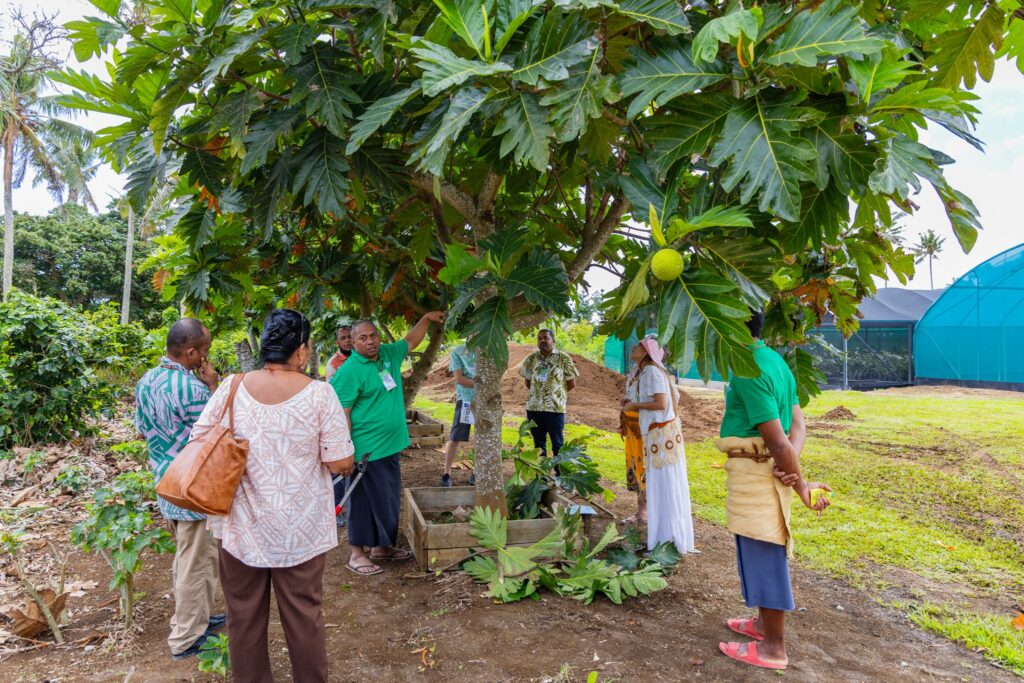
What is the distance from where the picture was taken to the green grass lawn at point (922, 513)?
4.18 metres

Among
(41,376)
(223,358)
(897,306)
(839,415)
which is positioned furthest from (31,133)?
(897,306)

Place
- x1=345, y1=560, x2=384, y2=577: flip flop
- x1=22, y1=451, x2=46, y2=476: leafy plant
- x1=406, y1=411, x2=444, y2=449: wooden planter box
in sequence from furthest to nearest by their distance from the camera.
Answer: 1. x1=406, y1=411, x2=444, y2=449: wooden planter box
2. x1=22, y1=451, x2=46, y2=476: leafy plant
3. x1=345, y1=560, x2=384, y2=577: flip flop

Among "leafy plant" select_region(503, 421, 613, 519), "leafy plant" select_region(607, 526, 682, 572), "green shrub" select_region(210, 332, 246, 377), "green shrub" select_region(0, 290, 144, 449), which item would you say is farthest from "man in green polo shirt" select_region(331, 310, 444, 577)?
"green shrub" select_region(210, 332, 246, 377)

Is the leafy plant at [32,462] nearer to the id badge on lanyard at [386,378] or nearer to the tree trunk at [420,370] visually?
the tree trunk at [420,370]

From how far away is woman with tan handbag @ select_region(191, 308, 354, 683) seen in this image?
2.58 meters

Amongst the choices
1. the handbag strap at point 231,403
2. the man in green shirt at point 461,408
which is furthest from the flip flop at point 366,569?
the man in green shirt at point 461,408

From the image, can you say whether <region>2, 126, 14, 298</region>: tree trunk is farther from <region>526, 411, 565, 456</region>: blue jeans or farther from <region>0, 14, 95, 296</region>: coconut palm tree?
<region>526, 411, 565, 456</region>: blue jeans

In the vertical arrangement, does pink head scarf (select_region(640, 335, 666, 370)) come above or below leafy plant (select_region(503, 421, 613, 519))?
above

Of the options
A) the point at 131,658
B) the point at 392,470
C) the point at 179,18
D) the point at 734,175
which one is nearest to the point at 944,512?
the point at 392,470


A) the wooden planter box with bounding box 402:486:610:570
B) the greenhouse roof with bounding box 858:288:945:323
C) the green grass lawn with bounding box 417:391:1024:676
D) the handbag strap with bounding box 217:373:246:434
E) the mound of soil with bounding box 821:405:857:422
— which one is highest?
the greenhouse roof with bounding box 858:288:945:323

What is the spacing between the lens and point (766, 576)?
3086 millimetres

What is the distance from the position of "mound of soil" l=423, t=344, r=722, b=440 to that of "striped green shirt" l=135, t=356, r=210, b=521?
8868 mm

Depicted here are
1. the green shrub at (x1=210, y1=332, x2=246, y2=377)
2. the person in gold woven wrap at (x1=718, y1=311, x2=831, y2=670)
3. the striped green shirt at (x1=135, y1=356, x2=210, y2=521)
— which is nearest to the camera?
the person in gold woven wrap at (x1=718, y1=311, x2=831, y2=670)

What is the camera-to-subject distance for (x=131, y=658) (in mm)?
3256
